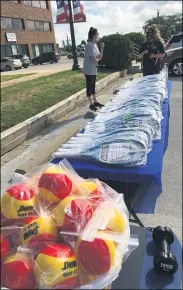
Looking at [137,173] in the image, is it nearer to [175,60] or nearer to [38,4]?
[175,60]

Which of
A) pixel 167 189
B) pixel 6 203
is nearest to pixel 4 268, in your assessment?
pixel 6 203

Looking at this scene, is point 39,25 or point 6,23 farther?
point 39,25

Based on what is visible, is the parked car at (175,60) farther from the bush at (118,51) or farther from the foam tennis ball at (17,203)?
the foam tennis ball at (17,203)

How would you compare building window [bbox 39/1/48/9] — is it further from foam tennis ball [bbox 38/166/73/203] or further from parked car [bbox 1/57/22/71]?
foam tennis ball [bbox 38/166/73/203]

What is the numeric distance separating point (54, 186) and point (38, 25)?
56.6 meters

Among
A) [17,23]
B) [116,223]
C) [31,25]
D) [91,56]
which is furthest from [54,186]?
[31,25]

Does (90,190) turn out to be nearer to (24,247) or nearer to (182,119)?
(24,247)

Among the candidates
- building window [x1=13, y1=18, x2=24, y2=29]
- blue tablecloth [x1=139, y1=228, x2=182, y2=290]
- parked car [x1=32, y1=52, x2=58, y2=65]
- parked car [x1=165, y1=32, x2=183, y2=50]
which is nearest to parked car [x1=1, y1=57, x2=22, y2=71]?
parked car [x1=32, y1=52, x2=58, y2=65]

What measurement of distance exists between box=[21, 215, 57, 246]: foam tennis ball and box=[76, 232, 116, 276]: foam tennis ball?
0.12 meters

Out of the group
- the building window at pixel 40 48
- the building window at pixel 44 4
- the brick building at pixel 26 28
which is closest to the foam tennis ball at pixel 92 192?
the brick building at pixel 26 28

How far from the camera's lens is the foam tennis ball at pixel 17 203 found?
1.18 metres

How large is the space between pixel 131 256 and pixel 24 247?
20.6 inches

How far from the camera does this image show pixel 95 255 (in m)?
1.08

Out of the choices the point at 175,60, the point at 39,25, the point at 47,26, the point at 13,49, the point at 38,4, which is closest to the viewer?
the point at 175,60
